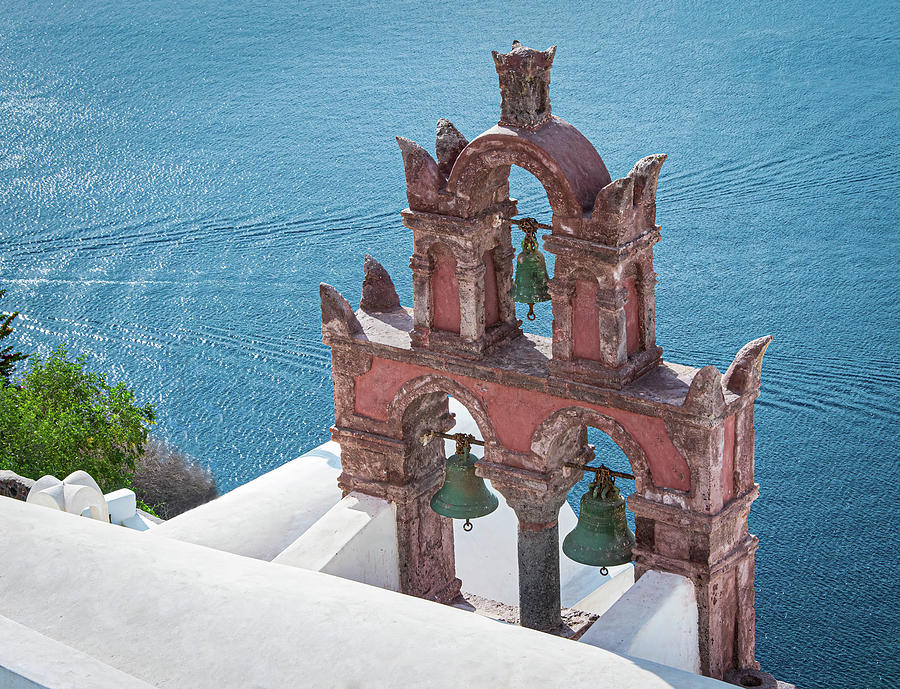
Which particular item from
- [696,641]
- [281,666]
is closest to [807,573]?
[696,641]

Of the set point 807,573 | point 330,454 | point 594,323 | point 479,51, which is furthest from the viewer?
point 479,51

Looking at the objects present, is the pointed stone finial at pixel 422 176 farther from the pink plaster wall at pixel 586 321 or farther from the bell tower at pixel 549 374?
the pink plaster wall at pixel 586 321

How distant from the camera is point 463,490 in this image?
10.7 meters

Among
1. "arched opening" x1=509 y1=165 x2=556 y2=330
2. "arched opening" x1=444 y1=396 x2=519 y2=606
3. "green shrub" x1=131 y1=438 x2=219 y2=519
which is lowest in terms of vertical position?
"green shrub" x1=131 y1=438 x2=219 y2=519

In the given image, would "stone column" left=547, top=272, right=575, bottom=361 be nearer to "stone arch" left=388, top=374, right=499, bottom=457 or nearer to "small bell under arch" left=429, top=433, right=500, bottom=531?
"stone arch" left=388, top=374, right=499, bottom=457

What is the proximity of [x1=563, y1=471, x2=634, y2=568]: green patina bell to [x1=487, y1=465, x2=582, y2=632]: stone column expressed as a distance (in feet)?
1.09

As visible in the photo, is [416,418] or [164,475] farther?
[164,475]

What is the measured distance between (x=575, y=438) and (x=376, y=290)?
2.08 meters

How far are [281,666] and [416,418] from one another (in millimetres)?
3151

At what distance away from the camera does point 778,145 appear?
88.4 feet

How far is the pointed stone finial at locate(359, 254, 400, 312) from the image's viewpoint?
1101 centimetres

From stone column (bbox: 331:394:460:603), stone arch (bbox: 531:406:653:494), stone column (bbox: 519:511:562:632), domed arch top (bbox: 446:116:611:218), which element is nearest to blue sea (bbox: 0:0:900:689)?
stone column (bbox: 519:511:562:632)

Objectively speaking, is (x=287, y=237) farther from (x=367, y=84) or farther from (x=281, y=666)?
(x=281, y=666)

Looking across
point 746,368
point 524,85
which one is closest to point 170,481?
point 524,85
